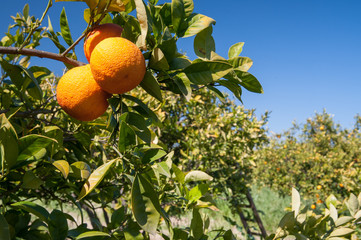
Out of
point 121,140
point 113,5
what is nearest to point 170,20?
point 113,5

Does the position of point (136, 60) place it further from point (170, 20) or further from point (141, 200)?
point (141, 200)

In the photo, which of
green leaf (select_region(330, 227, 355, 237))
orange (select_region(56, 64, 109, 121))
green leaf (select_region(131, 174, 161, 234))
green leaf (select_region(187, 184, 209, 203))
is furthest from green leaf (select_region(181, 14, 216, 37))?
green leaf (select_region(330, 227, 355, 237))

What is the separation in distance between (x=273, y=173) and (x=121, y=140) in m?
5.63

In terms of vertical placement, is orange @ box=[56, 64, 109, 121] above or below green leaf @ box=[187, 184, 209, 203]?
above

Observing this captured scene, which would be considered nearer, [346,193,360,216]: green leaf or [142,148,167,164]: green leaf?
[142,148,167,164]: green leaf

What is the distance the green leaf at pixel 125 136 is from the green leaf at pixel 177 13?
9.7 inches

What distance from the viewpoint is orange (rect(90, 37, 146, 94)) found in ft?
1.68

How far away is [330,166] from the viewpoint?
442 centimetres

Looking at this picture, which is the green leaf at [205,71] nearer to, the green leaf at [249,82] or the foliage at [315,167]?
the green leaf at [249,82]

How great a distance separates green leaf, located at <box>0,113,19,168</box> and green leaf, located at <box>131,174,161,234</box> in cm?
28

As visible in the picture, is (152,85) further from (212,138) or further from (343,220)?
(212,138)

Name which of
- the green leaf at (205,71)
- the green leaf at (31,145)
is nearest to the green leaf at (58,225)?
the green leaf at (31,145)

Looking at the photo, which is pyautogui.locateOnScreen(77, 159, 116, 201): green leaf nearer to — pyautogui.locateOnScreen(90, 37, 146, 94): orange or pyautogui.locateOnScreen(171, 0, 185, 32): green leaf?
pyautogui.locateOnScreen(90, 37, 146, 94): orange

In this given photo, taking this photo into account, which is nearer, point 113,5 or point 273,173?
point 113,5
